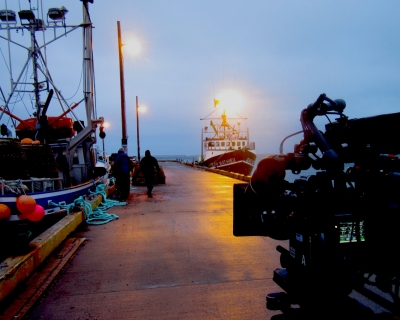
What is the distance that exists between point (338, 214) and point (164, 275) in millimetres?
3081

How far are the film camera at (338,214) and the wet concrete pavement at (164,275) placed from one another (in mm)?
1521

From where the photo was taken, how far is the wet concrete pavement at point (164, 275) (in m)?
3.54

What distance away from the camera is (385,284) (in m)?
2.07

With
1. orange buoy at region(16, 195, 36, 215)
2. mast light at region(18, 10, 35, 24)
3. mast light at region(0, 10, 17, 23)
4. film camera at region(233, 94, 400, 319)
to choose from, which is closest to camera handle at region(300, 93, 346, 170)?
film camera at region(233, 94, 400, 319)

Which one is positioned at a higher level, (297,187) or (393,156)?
(393,156)

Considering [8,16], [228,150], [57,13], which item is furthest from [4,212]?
[228,150]

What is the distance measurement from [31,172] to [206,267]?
230 inches

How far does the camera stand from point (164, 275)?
452 centimetres

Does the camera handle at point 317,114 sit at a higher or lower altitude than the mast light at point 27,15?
lower

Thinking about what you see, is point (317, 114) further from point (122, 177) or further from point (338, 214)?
point (122, 177)

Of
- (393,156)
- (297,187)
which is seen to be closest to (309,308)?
(297,187)

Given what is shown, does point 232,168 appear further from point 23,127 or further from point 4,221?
point 4,221

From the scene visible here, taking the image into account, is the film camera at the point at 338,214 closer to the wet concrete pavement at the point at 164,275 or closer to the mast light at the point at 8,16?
the wet concrete pavement at the point at 164,275

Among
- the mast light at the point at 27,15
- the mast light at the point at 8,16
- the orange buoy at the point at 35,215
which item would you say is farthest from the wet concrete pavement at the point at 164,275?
the mast light at the point at 8,16
